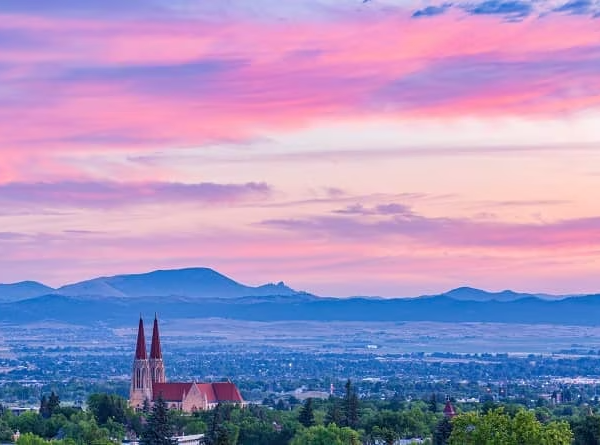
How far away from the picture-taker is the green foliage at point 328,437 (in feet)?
414

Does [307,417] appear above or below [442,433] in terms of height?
above

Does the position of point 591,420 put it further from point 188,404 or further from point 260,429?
point 188,404

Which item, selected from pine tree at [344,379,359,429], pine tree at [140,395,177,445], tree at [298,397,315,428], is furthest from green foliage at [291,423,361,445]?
tree at [298,397,315,428]

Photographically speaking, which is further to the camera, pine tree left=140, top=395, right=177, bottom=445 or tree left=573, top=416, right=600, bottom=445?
pine tree left=140, top=395, right=177, bottom=445

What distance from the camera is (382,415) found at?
156750mm

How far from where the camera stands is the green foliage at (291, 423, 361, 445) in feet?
414

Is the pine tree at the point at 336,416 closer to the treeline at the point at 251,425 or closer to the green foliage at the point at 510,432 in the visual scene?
the treeline at the point at 251,425

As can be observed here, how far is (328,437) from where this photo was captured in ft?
418

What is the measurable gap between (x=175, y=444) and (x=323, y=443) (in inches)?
504

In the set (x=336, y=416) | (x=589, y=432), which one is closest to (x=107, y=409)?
(x=336, y=416)

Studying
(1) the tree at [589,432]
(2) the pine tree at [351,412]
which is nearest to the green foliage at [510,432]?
(1) the tree at [589,432]

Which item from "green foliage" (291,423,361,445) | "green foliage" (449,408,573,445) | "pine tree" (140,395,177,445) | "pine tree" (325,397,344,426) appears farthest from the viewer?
"pine tree" (325,397,344,426)

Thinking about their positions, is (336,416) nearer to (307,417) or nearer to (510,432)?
(307,417)

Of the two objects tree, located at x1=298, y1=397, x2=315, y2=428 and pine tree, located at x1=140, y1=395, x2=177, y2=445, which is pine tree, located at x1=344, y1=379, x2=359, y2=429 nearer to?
tree, located at x1=298, y1=397, x2=315, y2=428
